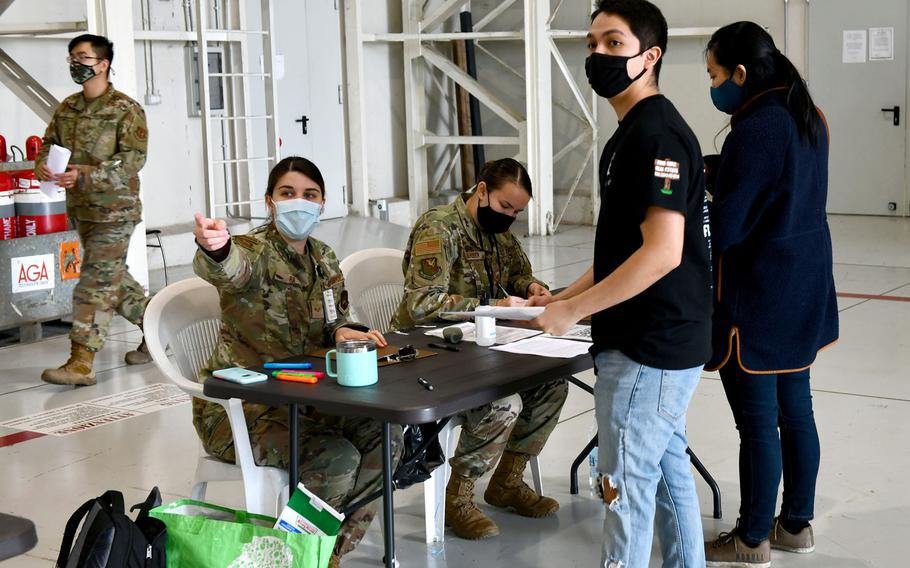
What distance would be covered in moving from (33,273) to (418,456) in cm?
421

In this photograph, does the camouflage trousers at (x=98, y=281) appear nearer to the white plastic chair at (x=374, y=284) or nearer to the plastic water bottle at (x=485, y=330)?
the white plastic chair at (x=374, y=284)

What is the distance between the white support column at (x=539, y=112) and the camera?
11.0 metres

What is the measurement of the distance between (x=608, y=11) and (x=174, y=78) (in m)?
7.67

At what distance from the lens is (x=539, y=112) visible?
11.1m

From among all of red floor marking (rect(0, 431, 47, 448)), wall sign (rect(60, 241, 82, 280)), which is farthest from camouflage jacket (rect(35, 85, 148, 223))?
red floor marking (rect(0, 431, 47, 448))

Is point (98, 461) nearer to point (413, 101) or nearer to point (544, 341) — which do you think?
point (544, 341)

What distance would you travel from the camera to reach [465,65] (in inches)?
484

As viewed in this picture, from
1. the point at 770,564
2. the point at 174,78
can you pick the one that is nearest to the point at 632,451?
the point at 770,564

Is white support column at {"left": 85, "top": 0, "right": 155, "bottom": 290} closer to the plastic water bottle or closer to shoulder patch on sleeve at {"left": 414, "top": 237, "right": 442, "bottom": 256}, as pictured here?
shoulder patch on sleeve at {"left": 414, "top": 237, "right": 442, "bottom": 256}

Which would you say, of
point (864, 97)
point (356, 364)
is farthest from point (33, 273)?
point (864, 97)

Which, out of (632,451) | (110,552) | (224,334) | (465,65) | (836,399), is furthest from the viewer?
(465,65)

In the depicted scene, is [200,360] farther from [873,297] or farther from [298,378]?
[873,297]

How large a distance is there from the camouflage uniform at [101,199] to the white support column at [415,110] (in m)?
→ 6.26

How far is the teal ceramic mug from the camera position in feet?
9.12
